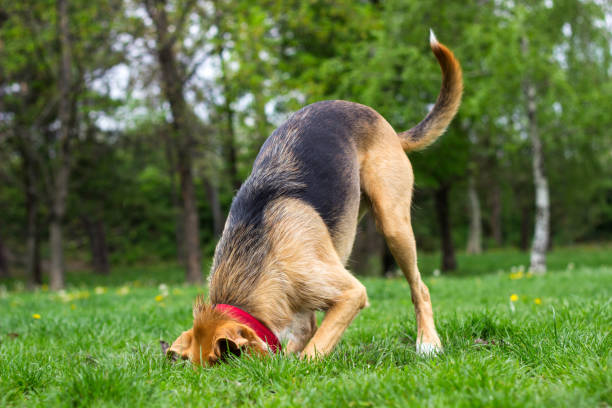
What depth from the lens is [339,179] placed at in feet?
12.0

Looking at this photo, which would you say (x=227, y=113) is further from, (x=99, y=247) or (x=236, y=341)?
(x=99, y=247)

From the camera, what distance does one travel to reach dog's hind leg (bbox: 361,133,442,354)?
151 inches

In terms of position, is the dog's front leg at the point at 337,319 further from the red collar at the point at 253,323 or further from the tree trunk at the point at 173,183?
the tree trunk at the point at 173,183

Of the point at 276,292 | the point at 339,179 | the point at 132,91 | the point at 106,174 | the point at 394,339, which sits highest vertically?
the point at 132,91

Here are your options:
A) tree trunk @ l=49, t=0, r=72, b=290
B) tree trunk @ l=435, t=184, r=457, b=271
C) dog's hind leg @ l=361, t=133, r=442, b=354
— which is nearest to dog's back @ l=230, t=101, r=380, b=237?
dog's hind leg @ l=361, t=133, r=442, b=354

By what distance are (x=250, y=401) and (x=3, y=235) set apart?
850 inches

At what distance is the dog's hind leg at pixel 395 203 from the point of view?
3.83 metres

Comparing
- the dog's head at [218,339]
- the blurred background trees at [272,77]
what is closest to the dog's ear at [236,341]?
the dog's head at [218,339]

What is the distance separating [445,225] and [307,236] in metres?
15.4

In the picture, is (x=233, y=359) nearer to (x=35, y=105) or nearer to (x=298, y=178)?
(x=298, y=178)

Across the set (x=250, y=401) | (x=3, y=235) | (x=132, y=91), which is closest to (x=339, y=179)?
(x=250, y=401)

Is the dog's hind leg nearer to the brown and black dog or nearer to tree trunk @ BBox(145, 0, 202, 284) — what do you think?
the brown and black dog

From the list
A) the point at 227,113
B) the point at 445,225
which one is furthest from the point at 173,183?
the point at 445,225

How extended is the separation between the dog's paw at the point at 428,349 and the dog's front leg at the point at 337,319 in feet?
1.56
